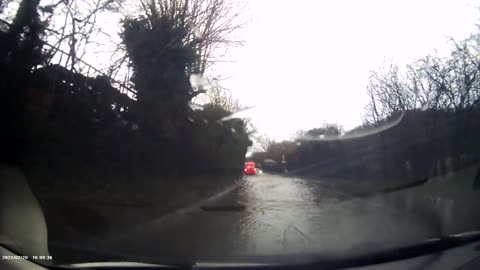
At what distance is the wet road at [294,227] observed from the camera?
6.34 metres

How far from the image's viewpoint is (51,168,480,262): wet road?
20.8 ft

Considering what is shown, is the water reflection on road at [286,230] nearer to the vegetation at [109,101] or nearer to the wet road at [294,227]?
the wet road at [294,227]

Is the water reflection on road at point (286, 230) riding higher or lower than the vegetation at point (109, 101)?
lower

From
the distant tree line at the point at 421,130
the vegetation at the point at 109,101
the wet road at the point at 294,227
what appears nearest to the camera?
the wet road at the point at 294,227

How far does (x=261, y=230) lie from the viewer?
8891 millimetres

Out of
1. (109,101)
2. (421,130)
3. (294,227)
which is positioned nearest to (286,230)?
(294,227)

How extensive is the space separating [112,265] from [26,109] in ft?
21.7

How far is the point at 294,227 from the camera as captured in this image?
9273 millimetres

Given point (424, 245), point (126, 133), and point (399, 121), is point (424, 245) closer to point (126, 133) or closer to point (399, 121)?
point (126, 133)

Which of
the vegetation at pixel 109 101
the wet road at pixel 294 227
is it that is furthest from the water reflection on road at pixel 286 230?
the vegetation at pixel 109 101

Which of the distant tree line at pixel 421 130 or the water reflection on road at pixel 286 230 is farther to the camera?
the distant tree line at pixel 421 130

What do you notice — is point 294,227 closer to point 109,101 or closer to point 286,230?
point 286,230

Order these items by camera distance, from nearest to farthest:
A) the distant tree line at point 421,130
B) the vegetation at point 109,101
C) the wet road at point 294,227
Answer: the wet road at point 294,227 → the vegetation at point 109,101 → the distant tree line at point 421,130

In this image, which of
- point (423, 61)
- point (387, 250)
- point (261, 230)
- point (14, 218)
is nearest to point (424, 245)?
point (387, 250)
